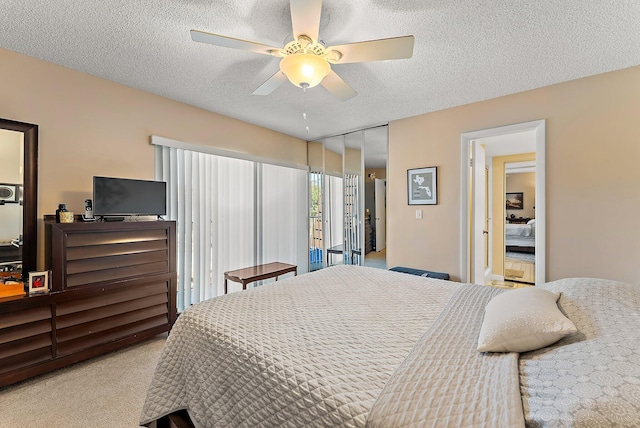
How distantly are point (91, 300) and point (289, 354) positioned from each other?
2.10 metres

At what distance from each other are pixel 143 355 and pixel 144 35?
2.53m

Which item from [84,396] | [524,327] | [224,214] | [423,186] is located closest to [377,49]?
[524,327]

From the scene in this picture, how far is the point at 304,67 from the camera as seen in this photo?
1.65 meters

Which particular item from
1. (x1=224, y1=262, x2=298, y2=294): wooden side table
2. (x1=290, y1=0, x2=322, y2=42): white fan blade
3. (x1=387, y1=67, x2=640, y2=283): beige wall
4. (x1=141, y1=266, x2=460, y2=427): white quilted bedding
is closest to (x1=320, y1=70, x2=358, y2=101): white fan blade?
(x1=290, y1=0, x2=322, y2=42): white fan blade

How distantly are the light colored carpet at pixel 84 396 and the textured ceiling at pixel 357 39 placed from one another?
8.08 ft

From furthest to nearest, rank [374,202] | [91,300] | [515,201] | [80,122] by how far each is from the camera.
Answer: [515,201], [374,202], [80,122], [91,300]

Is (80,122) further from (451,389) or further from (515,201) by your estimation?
(515,201)

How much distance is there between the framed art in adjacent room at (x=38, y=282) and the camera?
199 centimetres

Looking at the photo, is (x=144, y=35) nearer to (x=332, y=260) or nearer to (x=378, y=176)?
(x=378, y=176)

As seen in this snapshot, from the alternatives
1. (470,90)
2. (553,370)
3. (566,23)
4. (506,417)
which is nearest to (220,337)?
(506,417)

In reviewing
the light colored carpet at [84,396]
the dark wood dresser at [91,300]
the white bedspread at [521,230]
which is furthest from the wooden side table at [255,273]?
the white bedspread at [521,230]

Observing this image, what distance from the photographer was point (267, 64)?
Result: 2301mm

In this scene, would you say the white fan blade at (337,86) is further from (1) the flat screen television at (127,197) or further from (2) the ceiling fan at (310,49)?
(1) the flat screen television at (127,197)

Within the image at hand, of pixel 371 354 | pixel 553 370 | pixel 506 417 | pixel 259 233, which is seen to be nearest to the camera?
pixel 506 417
